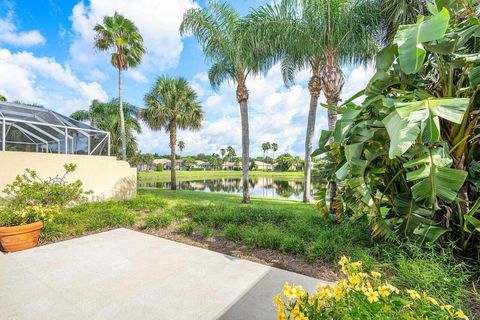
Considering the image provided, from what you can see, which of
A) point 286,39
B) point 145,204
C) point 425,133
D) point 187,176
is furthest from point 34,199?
point 187,176

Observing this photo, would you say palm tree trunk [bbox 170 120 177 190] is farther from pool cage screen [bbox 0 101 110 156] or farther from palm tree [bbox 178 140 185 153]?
palm tree [bbox 178 140 185 153]

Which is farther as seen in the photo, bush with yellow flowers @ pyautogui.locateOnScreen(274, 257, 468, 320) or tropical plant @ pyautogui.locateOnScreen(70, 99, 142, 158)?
tropical plant @ pyautogui.locateOnScreen(70, 99, 142, 158)

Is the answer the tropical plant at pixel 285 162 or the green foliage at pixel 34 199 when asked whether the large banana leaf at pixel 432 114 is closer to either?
the green foliage at pixel 34 199

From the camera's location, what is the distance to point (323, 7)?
750 centimetres

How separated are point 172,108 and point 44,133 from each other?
8.92m

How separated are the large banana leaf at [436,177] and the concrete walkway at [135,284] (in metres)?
1.81

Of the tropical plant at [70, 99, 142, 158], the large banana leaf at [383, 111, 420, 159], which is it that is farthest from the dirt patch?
the tropical plant at [70, 99, 142, 158]

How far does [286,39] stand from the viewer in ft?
27.4

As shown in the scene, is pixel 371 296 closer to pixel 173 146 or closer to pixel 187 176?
pixel 173 146

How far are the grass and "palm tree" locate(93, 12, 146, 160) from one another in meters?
7.81

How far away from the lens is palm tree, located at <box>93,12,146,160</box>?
40.9 ft

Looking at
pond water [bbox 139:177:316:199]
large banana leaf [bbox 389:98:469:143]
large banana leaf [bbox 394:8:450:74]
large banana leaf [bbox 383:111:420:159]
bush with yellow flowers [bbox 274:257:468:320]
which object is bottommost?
pond water [bbox 139:177:316:199]

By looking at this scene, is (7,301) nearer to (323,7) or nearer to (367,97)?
(367,97)

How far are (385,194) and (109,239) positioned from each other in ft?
18.4
